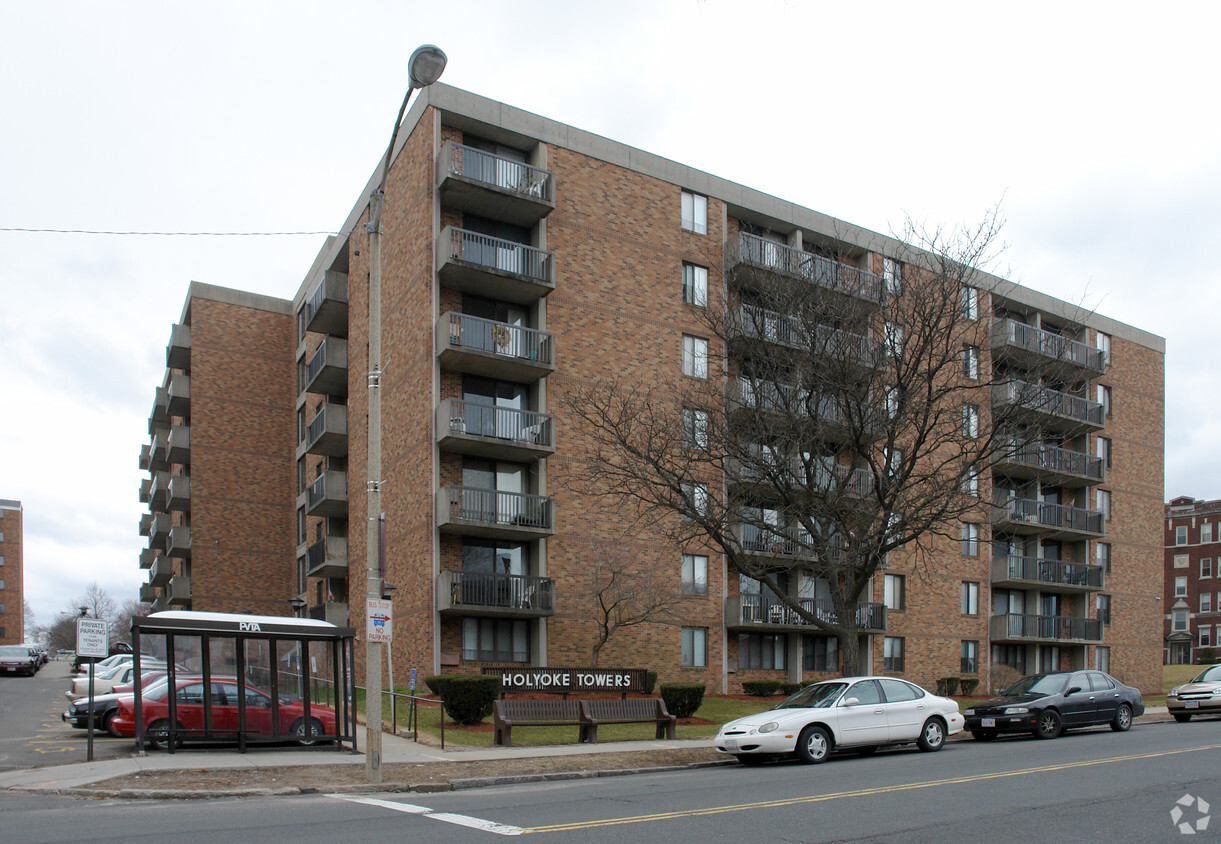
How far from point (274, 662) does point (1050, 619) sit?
34.2 meters

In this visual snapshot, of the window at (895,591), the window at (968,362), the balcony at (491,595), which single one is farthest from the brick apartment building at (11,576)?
the window at (968,362)

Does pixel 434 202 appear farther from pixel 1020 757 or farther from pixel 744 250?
pixel 1020 757

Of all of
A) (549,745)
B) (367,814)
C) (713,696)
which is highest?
(367,814)

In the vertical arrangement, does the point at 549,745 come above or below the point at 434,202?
below

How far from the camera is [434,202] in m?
29.5

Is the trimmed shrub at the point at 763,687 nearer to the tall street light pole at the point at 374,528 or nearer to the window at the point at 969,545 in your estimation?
the window at the point at 969,545

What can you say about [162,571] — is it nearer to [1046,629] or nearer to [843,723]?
[1046,629]

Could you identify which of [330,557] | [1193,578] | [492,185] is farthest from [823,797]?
[1193,578]

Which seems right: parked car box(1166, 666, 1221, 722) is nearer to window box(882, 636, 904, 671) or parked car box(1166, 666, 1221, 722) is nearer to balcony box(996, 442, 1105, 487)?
window box(882, 636, 904, 671)

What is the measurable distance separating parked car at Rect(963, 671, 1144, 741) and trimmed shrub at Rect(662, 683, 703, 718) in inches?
233

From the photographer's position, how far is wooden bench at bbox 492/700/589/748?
18.9 meters

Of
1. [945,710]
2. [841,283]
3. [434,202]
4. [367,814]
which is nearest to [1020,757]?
[945,710]

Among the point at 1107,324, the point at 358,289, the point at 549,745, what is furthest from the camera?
the point at 1107,324

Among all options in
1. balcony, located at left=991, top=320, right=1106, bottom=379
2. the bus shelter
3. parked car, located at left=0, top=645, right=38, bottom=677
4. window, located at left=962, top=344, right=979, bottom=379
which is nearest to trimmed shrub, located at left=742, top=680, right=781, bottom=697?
window, located at left=962, top=344, right=979, bottom=379
